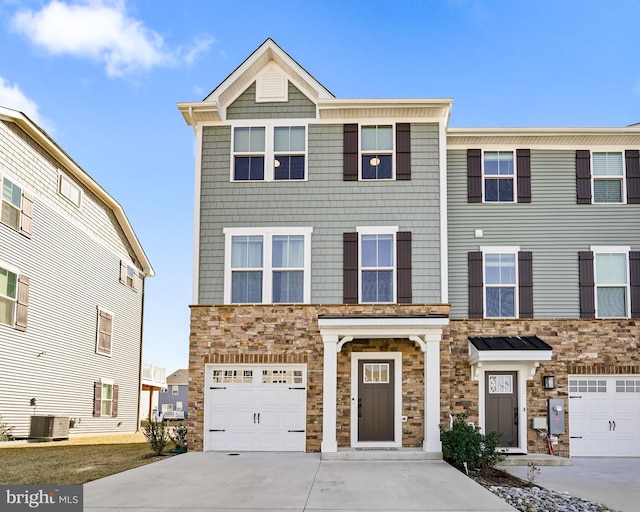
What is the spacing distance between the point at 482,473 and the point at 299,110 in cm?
911

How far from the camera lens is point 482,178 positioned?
1798 cm

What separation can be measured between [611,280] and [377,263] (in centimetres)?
577

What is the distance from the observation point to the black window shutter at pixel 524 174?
17.9 m

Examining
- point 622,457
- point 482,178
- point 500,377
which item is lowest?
point 622,457

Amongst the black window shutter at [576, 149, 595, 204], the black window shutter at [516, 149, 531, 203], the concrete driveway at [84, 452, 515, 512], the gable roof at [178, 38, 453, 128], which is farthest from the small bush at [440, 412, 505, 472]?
the gable roof at [178, 38, 453, 128]

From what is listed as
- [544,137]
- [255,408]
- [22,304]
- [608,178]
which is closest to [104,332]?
[22,304]

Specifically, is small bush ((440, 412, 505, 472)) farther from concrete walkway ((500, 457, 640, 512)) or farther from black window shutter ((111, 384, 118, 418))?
black window shutter ((111, 384, 118, 418))

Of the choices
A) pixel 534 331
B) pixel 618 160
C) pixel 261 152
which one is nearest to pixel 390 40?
pixel 261 152

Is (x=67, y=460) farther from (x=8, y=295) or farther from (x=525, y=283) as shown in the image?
(x=525, y=283)

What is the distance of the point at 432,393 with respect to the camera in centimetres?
1576

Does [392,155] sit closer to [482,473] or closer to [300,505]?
[482,473]

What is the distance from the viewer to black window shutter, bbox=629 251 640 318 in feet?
57.3

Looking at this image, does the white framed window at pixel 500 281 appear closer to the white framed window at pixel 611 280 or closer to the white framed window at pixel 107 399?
the white framed window at pixel 611 280

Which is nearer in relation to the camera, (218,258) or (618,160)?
(218,258)
